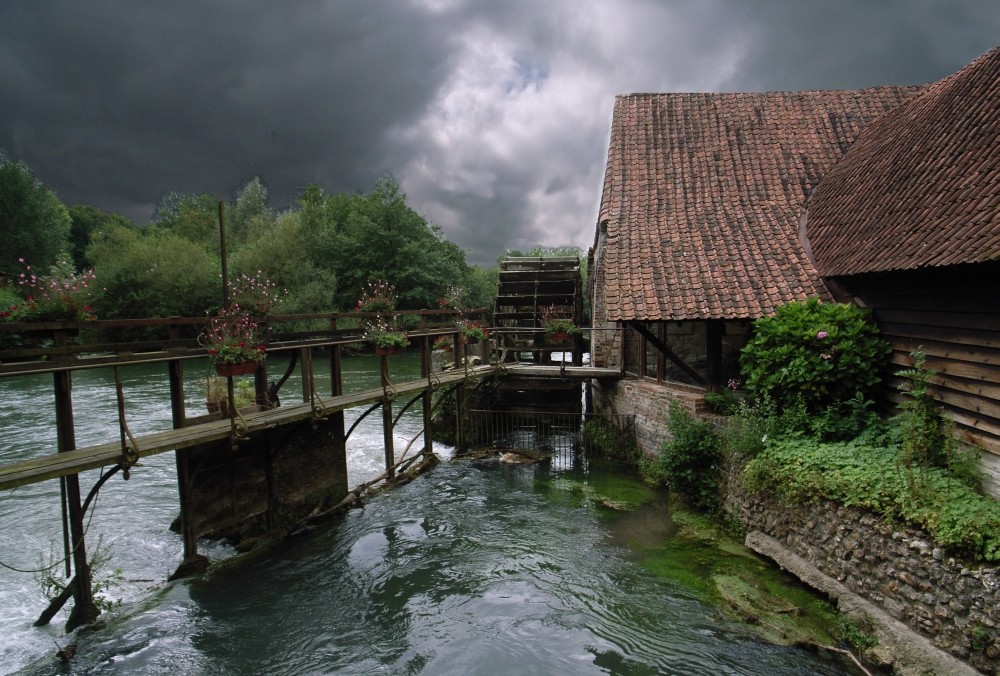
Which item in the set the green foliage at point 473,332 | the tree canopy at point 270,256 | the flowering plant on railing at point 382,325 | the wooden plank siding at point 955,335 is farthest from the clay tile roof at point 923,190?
the tree canopy at point 270,256

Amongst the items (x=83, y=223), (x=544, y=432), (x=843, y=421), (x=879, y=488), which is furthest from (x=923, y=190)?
(x=83, y=223)

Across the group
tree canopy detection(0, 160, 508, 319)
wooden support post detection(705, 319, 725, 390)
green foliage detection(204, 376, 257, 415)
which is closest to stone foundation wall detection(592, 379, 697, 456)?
wooden support post detection(705, 319, 725, 390)

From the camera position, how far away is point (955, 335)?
19.6 ft

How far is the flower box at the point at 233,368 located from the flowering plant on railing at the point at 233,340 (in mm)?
26

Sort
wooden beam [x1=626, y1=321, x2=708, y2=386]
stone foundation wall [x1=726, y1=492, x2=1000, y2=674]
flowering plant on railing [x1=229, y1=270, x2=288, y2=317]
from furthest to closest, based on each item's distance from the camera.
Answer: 1. wooden beam [x1=626, y1=321, x2=708, y2=386]
2. flowering plant on railing [x1=229, y1=270, x2=288, y2=317]
3. stone foundation wall [x1=726, y1=492, x2=1000, y2=674]

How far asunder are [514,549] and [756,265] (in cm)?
634

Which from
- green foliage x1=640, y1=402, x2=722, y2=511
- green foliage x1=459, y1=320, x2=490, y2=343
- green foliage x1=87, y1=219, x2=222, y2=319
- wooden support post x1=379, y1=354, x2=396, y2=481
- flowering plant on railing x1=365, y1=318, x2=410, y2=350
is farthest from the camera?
green foliage x1=87, y1=219, x2=222, y2=319

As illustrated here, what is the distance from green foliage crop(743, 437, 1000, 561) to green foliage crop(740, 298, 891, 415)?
29.1 inches

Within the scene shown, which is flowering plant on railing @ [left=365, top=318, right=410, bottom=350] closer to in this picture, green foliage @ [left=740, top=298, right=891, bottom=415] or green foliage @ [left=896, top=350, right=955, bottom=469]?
green foliage @ [left=740, top=298, right=891, bottom=415]

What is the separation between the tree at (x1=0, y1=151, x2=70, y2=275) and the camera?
99.9 ft

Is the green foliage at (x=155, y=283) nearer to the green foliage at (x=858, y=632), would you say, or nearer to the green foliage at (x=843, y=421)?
the green foliage at (x=843, y=421)

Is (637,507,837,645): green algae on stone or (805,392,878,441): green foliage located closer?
(637,507,837,645): green algae on stone

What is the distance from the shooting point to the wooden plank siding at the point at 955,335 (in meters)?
5.45

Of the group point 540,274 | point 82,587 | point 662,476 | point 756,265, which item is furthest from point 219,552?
point 540,274
